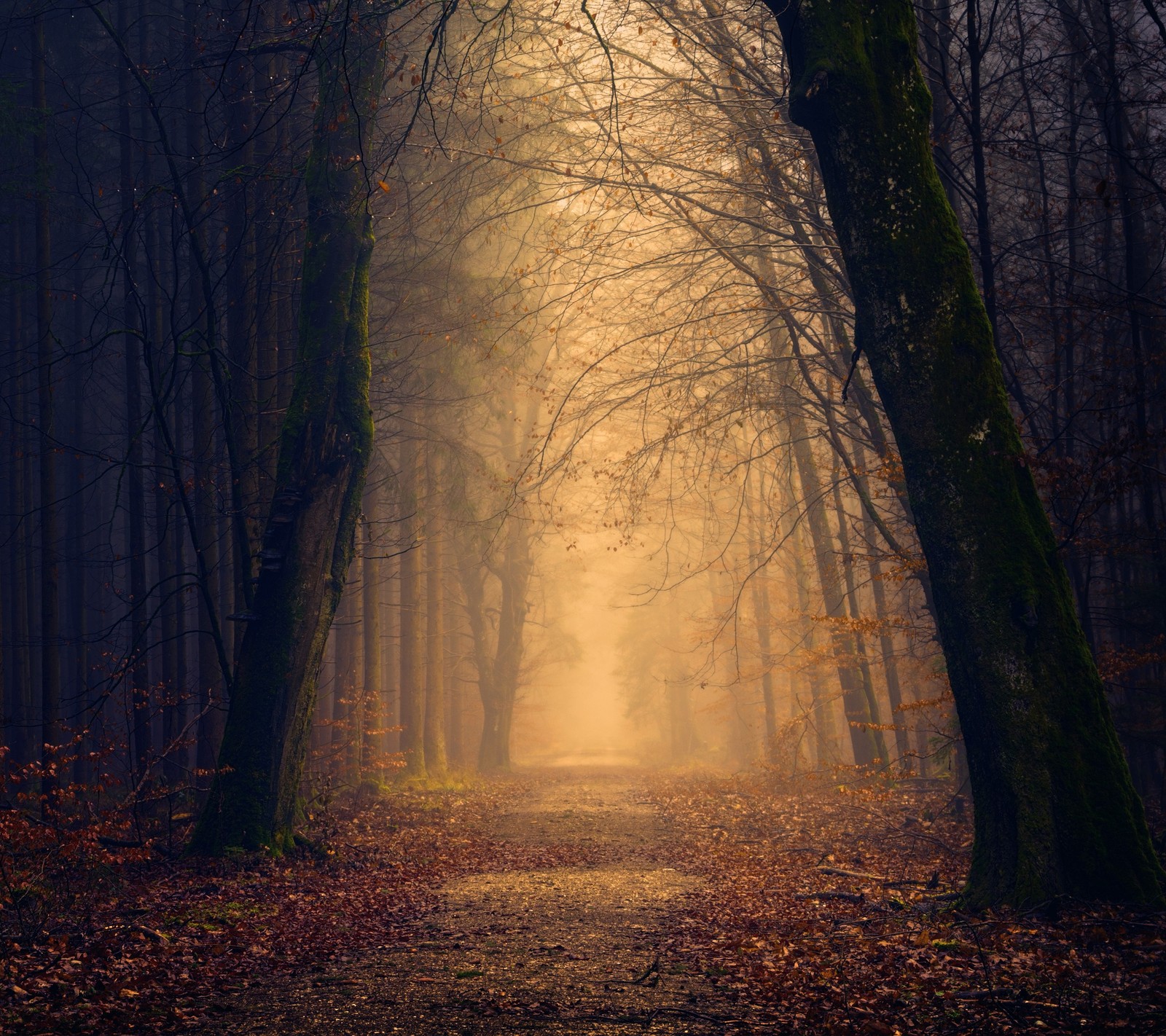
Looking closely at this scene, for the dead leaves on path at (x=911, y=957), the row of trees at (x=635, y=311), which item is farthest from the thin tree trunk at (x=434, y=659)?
the dead leaves on path at (x=911, y=957)

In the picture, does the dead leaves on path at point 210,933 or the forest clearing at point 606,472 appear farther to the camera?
the forest clearing at point 606,472

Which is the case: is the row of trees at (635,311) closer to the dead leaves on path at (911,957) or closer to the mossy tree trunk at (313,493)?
the mossy tree trunk at (313,493)

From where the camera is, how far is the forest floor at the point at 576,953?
408cm

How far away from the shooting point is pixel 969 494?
5672 mm

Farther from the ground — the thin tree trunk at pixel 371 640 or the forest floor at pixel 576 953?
the thin tree trunk at pixel 371 640

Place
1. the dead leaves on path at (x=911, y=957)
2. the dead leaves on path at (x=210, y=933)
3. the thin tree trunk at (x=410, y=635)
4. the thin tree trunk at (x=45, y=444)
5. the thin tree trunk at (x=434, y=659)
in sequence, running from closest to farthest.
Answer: the dead leaves on path at (x=911, y=957) → the dead leaves on path at (x=210, y=933) → the thin tree trunk at (x=45, y=444) → the thin tree trunk at (x=410, y=635) → the thin tree trunk at (x=434, y=659)

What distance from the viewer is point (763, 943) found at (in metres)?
5.74

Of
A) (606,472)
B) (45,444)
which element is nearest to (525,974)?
(606,472)

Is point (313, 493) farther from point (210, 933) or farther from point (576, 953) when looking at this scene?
point (576, 953)

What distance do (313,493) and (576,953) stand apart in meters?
5.98

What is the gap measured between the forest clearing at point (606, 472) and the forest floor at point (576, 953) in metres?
0.04

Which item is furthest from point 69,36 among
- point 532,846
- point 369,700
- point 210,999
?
point 210,999

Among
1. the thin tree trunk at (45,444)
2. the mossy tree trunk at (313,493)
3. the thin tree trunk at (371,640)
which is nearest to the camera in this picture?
the mossy tree trunk at (313,493)

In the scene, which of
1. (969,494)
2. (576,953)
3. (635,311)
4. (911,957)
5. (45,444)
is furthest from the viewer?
(45,444)
